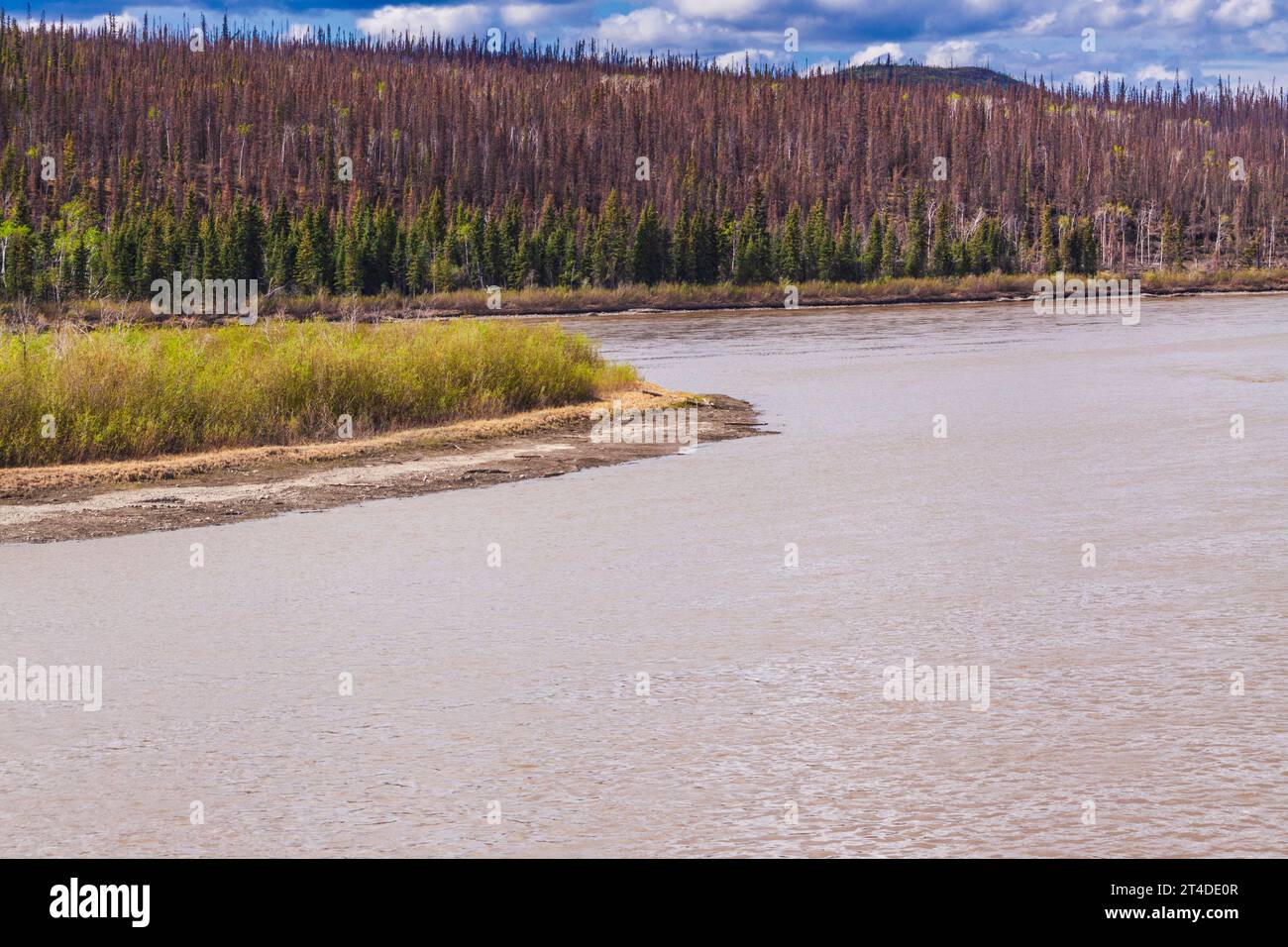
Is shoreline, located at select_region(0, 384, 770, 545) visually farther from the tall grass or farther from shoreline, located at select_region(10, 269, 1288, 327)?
shoreline, located at select_region(10, 269, 1288, 327)

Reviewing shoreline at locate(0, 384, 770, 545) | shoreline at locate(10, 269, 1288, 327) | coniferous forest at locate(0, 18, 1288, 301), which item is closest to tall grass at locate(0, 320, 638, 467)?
shoreline at locate(0, 384, 770, 545)

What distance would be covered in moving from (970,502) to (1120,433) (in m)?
8.72

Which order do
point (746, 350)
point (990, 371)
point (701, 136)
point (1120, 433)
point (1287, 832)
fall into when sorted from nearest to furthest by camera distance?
point (1287, 832)
point (1120, 433)
point (990, 371)
point (746, 350)
point (701, 136)

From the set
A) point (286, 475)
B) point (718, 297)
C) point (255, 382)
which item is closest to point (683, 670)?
point (286, 475)

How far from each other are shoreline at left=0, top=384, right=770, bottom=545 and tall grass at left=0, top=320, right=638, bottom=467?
0.62m

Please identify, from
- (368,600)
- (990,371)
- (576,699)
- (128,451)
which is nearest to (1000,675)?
(576,699)

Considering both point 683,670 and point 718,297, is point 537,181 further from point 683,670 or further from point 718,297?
point 683,670

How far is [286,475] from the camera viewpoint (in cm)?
1995

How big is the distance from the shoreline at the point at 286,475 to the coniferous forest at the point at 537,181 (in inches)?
3164

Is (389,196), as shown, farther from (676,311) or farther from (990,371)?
(990,371)

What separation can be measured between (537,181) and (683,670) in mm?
143641

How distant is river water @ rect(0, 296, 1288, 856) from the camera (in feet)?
22.0

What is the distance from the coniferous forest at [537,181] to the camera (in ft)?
373

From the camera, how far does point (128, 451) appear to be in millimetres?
20781
